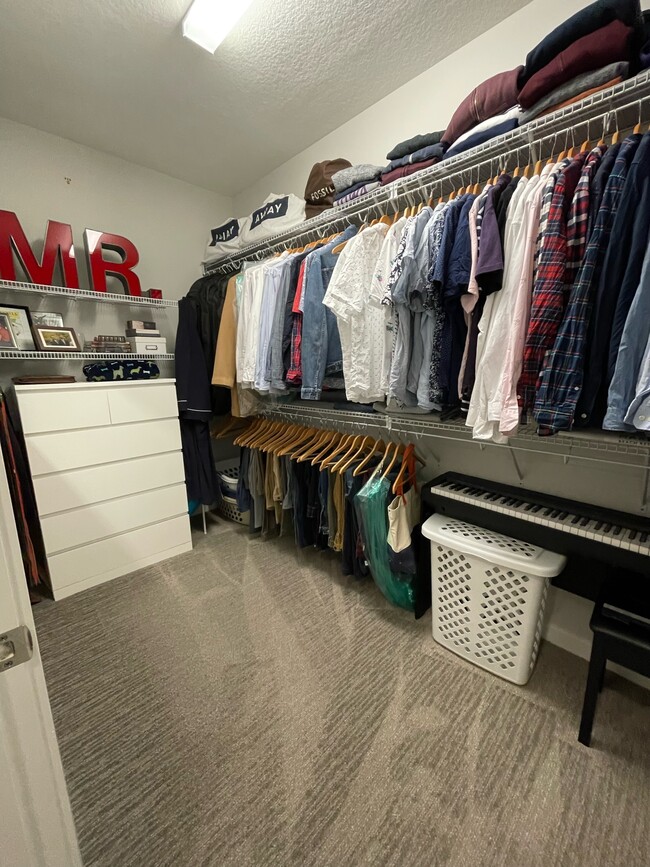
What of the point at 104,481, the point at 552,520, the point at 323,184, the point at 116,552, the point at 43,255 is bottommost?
the point at 116,552

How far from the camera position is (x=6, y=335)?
190 cm

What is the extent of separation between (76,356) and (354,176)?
1801 mm

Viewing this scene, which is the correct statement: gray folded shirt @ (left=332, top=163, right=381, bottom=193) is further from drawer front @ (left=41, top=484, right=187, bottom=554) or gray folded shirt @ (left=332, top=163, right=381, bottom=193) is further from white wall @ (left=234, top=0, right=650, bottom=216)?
drawer front @ (left=41, top=484, right=187, bottom=554)

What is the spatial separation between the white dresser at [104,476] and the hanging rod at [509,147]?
145cm

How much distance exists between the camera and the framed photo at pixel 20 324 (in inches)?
75.6

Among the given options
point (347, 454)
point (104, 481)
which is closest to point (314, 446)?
point (347, 454)

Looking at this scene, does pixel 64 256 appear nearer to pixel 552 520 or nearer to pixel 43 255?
pixel 43 255

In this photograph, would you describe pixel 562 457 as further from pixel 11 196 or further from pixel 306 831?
pixel 11 196

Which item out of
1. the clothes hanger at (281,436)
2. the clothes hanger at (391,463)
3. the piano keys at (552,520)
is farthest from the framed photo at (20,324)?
the piano keys at (552,520)

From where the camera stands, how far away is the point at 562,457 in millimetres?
1470

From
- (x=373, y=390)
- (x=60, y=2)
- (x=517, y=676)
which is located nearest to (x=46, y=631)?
(x=373, y=390)

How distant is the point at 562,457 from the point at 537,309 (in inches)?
29.7

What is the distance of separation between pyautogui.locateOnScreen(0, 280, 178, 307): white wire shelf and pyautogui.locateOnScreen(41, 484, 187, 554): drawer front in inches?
48.8

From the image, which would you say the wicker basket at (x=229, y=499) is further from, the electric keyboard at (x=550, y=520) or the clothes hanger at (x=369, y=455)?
the electric keyboard at (x=550, y=520)
